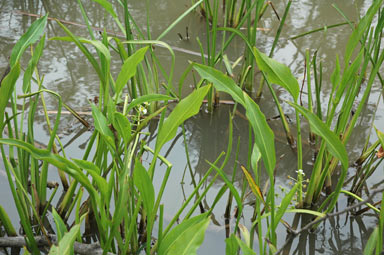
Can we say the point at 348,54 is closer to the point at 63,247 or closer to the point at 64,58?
the point at 63,247

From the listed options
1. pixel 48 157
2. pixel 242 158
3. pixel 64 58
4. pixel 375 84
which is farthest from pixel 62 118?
pixel 375 84

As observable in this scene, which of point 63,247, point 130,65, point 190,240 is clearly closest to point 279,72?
point 130,65

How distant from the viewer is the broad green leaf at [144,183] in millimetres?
826

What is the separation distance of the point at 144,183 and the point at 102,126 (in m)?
0.13

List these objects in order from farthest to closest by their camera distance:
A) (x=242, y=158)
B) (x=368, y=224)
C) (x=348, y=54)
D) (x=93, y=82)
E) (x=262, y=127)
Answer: (x=93, y=82), (x=242, y=158), (x=368, y=224), (x=348, y=54), (x=262, y=127)

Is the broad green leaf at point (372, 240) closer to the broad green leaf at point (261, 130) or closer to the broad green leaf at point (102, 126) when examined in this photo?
the broad green leaf at point (261, 130)

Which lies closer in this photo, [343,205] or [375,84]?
[343,205]

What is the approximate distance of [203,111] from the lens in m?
1.63

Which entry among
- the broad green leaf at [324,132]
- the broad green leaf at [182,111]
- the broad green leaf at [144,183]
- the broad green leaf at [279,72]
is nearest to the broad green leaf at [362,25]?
the broad green leaf at [279,72]

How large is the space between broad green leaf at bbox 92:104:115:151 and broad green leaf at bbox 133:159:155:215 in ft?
0.28

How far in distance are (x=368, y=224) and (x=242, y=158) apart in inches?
14.7

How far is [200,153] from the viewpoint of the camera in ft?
4.78

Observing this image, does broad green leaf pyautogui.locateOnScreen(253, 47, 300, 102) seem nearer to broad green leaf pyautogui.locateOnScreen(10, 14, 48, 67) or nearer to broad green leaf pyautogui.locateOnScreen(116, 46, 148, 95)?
broad green leaf pyautogui.locateOnScreen(116, 46, 148, 95)

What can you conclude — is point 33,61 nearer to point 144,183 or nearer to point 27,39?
point 27,39
